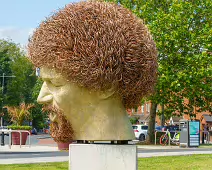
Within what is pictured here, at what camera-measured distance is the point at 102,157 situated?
555 centimetres

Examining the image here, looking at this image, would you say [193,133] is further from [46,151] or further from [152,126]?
[46,151]

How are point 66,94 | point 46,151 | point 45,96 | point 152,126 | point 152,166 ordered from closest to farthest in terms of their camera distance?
1. point 66,94
2. point 45,96
3. point 152,166
4. point 46,151
5. point 152,126

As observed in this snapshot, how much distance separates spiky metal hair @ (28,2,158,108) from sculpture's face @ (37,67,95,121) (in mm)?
95

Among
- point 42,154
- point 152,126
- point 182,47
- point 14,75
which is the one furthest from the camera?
point 14,75

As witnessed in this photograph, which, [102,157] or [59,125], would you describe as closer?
[102,157]

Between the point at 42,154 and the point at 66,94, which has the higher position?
the point at 66,94

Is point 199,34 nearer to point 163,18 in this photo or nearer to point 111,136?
point 163,18

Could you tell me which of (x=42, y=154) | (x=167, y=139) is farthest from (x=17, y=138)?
(x=167, y=139)

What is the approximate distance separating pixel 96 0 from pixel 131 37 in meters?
0.87

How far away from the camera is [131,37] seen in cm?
545

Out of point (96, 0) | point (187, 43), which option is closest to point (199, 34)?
point (187, 43)

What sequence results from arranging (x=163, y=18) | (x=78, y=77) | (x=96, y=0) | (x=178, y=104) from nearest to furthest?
1. (x=78, y=77)
2. (x=96, y=0)
3. (x=163, y=18)
4. (x=178, y=104)

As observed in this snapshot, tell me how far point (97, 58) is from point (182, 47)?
21.3m

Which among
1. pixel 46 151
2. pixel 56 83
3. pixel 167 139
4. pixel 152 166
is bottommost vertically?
pixel 46 151
